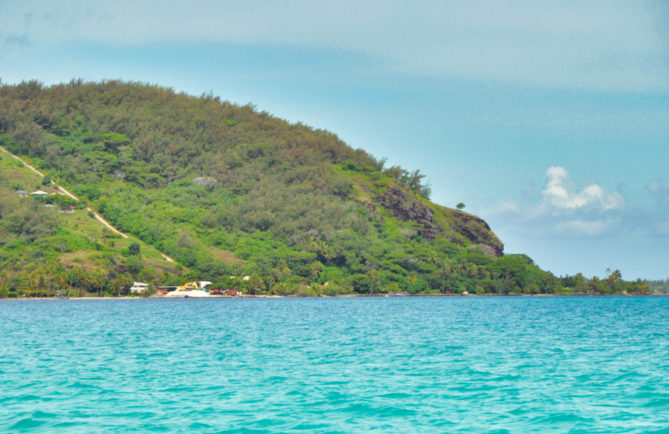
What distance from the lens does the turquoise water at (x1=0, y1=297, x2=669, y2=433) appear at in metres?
20.7

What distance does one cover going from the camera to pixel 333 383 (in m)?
27.1

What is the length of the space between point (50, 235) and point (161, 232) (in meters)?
34.8

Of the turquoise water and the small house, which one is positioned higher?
the small house

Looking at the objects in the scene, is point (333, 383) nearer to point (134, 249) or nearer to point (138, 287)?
point (138, 287)

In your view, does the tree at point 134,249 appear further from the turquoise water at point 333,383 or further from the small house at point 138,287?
the turquoise water at point 333,383

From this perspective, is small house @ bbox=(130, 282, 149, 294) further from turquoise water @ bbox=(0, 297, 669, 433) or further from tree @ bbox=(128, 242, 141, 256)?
turquoise water @ bbox=(0, 297, 669, 433)

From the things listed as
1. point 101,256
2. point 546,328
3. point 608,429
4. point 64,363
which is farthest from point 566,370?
point 101,256

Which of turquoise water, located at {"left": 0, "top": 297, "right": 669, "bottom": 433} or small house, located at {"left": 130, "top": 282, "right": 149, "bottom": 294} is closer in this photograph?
turquoise water, located at {"left": 0, "top": 297, "right": 669, "bottom": 433}

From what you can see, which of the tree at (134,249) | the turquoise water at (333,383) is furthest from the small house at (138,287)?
the turquoise water at (333,383)

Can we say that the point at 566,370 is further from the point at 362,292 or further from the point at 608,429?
the point at 362,292

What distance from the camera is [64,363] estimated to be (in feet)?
107

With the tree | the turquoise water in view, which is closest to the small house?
the tree

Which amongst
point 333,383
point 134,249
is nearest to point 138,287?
point 134,249

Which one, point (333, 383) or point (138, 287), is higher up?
point (138, 287)
